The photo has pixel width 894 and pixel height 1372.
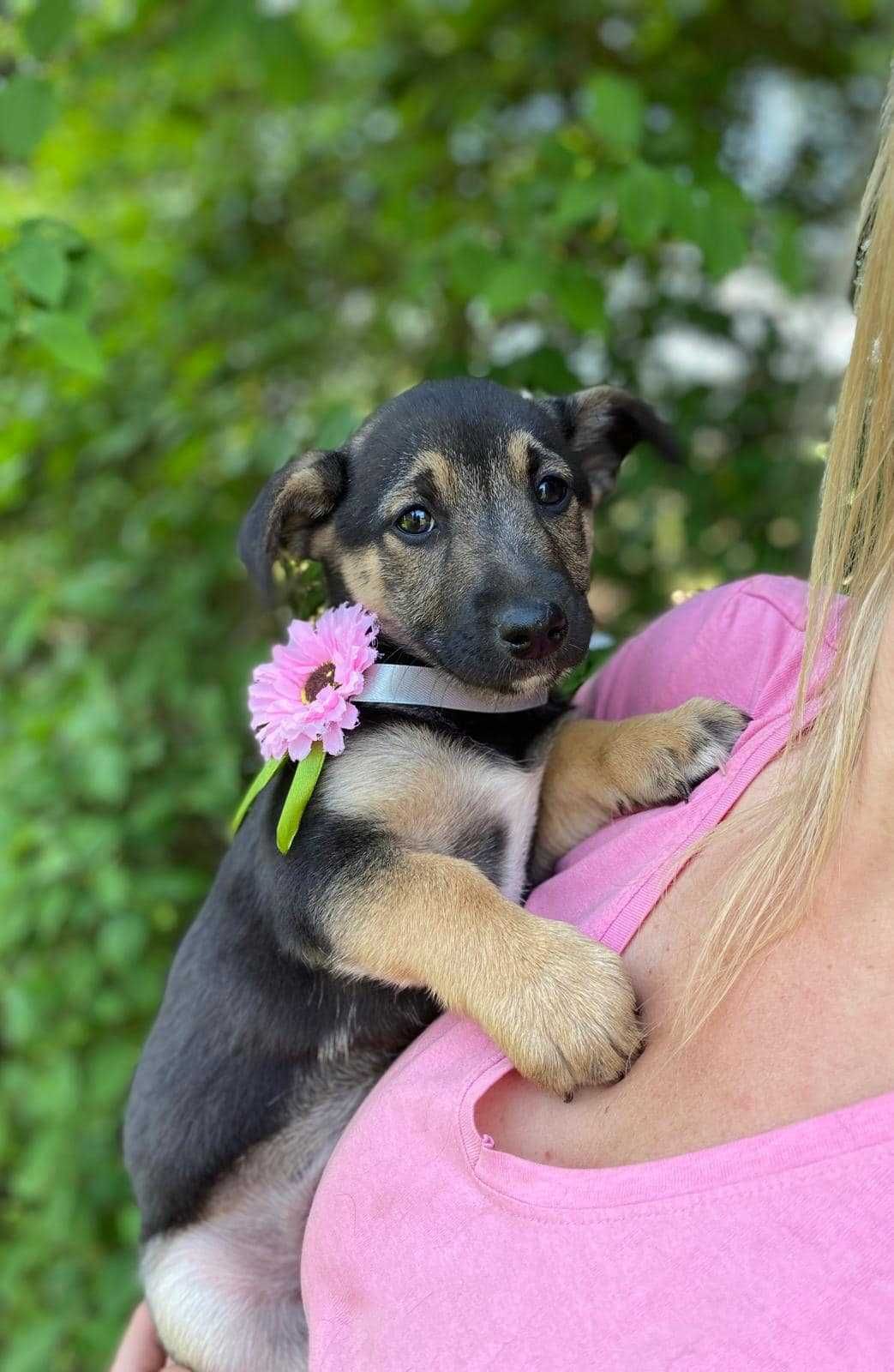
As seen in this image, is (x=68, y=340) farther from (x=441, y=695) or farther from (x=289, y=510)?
(x=441, y=695)

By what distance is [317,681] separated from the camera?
6.98ft

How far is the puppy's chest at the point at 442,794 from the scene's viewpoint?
2.16 metres

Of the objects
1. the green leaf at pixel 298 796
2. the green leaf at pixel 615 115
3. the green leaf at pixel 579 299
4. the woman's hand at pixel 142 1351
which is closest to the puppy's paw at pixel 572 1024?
the green leaf at pixel 298 796

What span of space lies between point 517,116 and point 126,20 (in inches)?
70.1

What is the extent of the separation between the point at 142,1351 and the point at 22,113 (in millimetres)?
2714

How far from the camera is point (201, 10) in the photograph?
3387mm

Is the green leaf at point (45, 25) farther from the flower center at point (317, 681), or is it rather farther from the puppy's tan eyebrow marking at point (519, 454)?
the flower center at point (317, 681)

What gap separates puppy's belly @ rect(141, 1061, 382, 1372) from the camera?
225 cm

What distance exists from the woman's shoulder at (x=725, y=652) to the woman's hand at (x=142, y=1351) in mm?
1595

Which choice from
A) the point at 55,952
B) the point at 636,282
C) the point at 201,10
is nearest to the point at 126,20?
the point at 201,10

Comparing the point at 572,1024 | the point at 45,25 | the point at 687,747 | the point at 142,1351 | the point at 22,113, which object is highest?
the point at 45,25

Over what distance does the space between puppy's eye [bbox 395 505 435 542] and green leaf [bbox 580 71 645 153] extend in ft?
3.77

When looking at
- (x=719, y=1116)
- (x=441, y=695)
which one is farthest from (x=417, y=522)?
(x=719, y=1116)

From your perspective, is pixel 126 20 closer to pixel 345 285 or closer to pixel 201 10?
pixel 201 10
